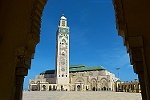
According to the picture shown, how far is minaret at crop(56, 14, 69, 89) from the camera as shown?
46.5 m

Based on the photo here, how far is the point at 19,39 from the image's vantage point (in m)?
3.27

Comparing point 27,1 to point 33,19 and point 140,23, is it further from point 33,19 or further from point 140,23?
point 140,23

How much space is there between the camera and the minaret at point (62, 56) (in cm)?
4655

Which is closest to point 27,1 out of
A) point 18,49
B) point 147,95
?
point 18,49

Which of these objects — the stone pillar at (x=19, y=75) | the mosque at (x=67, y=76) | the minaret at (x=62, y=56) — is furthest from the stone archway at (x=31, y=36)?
the minaret at (x=62, y=56)

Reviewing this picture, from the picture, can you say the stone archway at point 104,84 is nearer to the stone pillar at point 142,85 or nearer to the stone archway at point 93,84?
the stone archway at point 93,84

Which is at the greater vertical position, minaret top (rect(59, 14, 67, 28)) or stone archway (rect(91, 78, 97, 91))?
minaret top (rect(59, 14, 67, 28))

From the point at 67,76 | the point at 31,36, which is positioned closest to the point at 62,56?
the point at 67,76

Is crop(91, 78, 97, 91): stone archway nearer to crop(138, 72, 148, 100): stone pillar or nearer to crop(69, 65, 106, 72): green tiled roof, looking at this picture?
crop(69, 65, 106, 72): green tiled roof

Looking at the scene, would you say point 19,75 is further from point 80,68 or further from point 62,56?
point 80,68

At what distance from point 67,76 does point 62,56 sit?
216 inches

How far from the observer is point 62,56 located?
47562 mm

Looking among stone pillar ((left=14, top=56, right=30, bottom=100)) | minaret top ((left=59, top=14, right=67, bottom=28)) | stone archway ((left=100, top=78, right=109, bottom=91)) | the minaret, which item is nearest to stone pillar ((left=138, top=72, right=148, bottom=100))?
stone pillar ((left=14, top=56, right=30, bottom=100))

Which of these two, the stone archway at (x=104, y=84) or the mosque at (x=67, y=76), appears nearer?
the mosque at (x=67, y=76)
